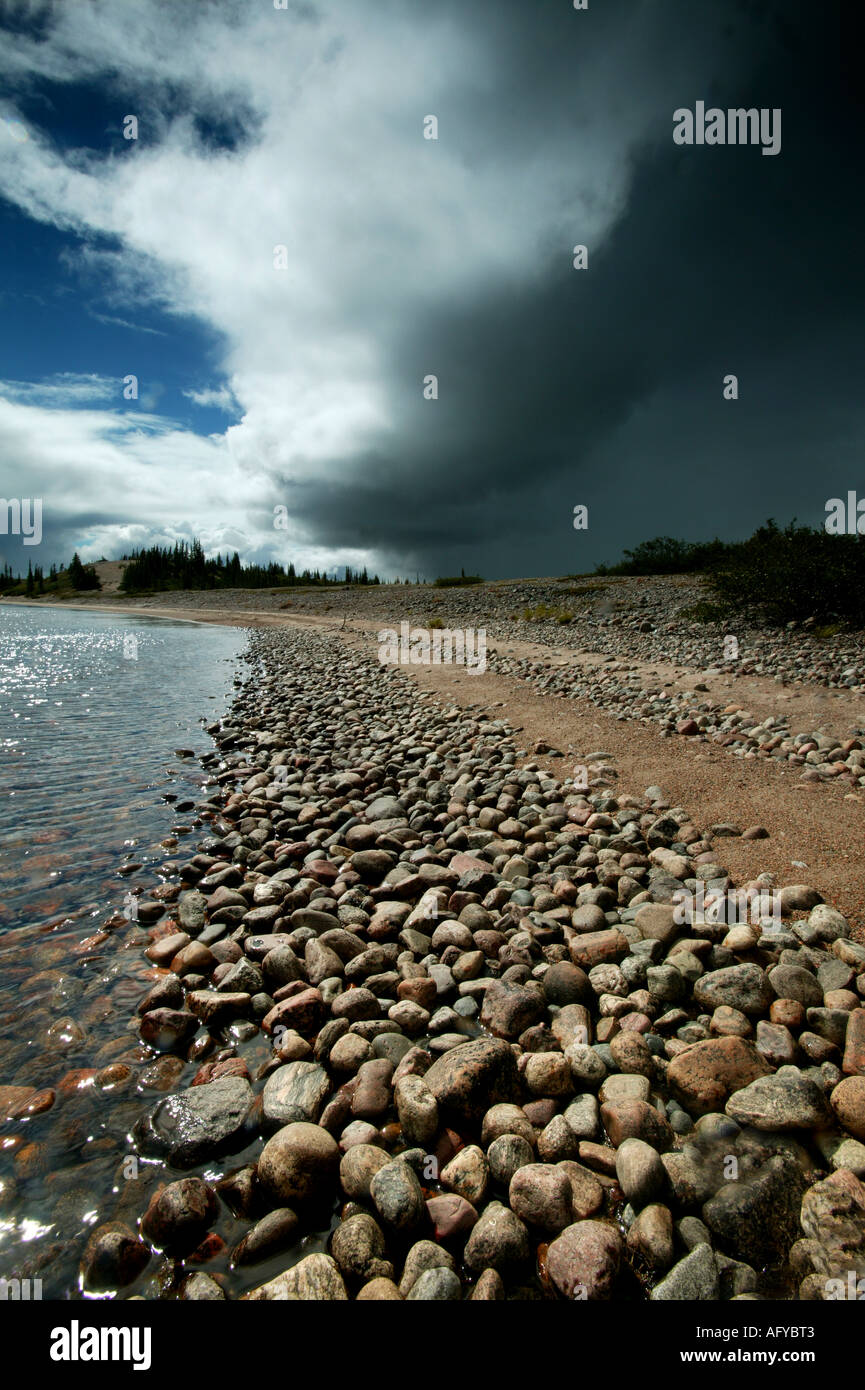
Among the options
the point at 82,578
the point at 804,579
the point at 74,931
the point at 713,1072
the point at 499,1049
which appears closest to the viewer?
the point at 713,1072

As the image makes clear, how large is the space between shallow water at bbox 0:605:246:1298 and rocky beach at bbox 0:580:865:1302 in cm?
6

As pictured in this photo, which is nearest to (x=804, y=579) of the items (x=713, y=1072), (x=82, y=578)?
(x=713, y=1072)

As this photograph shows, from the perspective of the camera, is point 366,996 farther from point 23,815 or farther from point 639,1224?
point 23,815

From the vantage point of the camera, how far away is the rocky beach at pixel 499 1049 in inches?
80.6

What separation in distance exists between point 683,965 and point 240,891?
3.32 m

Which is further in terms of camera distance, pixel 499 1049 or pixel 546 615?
pixel 546 615

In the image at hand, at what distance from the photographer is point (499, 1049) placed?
2766 millimetres

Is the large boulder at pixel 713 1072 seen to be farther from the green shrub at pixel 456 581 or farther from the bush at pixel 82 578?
the bush at pixel 82 578

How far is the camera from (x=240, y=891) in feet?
15.5

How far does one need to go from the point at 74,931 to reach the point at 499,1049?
3398 millimetres

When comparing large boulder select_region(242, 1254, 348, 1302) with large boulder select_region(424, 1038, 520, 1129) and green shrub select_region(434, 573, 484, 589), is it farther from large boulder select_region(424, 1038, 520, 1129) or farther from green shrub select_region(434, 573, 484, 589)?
green shrub select_region(434, 573, 484, 589)

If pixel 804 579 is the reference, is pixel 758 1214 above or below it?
below

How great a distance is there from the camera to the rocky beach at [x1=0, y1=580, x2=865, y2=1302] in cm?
205

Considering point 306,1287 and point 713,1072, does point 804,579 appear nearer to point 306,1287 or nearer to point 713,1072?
point 713,1072
